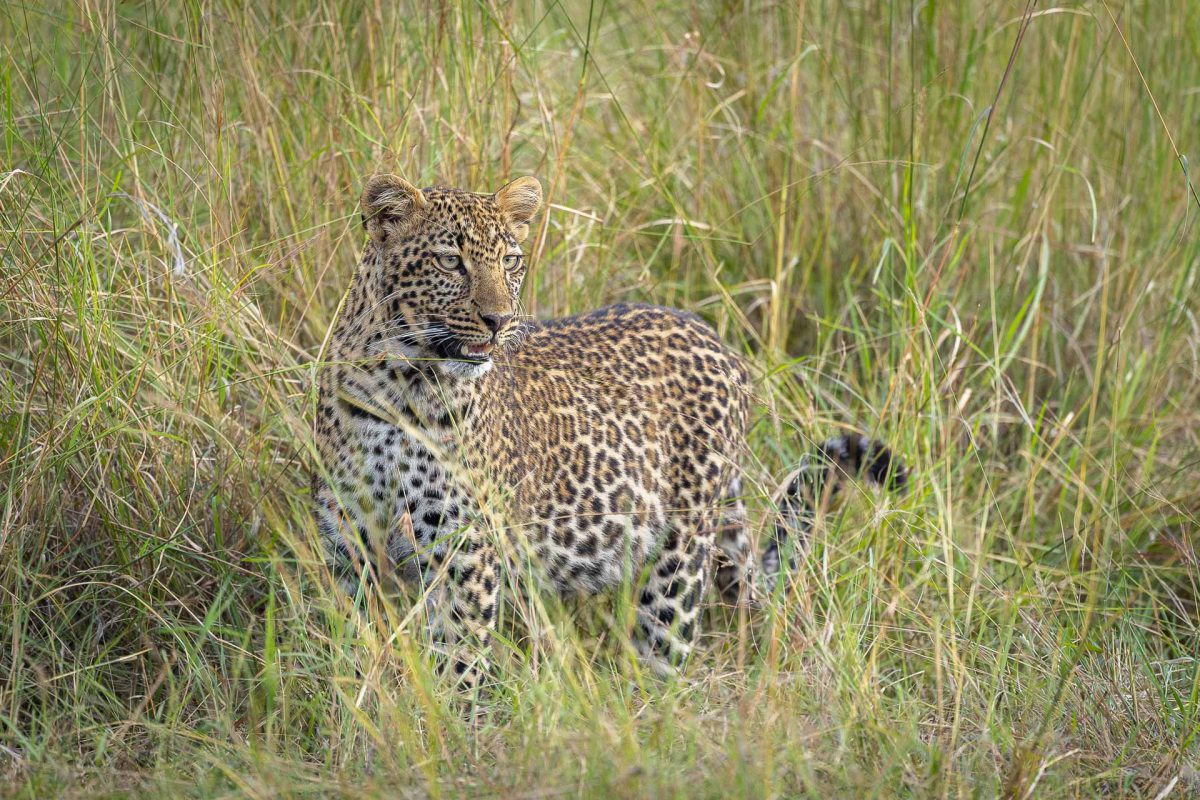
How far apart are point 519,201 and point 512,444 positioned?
88 centimetres

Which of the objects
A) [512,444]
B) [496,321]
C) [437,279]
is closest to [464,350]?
[496,321]

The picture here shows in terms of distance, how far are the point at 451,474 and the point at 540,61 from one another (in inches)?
127

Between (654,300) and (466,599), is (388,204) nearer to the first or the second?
(466,599)

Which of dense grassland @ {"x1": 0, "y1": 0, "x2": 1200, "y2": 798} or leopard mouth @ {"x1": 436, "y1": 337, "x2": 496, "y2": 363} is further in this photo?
leopard mouth @ {"x1": 436, "y1": 337, "x2": 496, "y2": 363}

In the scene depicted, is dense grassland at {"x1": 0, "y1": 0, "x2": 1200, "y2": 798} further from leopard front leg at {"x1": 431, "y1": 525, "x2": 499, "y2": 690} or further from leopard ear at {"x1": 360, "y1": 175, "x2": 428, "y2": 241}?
leopard ear at {"x1": 360, "y1": 175, "x2": 428, "y2": 241}

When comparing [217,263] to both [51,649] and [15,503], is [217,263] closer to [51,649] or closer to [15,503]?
[15,503]

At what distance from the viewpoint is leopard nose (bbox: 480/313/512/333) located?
4723 millimetres

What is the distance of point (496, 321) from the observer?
4738mm

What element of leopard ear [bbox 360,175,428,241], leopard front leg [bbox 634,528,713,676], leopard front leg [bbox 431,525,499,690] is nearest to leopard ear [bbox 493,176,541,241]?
leopard ear [bbox 360,175,428,241]

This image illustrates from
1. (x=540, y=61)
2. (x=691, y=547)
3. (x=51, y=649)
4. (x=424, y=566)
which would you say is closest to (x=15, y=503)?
(x=51, y=649)

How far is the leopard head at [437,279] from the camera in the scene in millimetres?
4762

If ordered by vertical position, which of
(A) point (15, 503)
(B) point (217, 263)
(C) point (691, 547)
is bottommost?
(C) point (691, 547)

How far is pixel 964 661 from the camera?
4.72 m

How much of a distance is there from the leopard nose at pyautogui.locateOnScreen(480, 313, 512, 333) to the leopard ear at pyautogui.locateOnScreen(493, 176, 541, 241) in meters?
0.48
